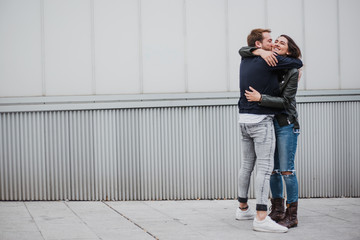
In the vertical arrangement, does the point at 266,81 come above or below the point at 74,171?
above

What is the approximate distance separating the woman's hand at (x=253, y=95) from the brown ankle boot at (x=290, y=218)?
1.10 meters

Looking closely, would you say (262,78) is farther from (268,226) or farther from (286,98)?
(268,226)

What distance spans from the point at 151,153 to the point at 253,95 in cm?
217

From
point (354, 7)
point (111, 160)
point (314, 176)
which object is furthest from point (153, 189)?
point (354, 7)

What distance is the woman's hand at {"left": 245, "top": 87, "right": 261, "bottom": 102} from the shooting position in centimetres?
554

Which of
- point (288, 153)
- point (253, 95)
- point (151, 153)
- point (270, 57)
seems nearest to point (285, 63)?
point (270, 57)

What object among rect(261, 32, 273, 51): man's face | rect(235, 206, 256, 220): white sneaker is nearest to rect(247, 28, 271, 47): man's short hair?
rect(261, 32, 273, 51): man's face

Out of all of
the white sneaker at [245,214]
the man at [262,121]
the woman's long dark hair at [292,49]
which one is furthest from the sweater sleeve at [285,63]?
the white sneaker at [245,214]

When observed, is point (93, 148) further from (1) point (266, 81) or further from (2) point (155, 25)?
(1) point (266, 81)

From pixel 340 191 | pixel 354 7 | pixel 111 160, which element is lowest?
pixel 340 191

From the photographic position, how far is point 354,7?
7.59 m

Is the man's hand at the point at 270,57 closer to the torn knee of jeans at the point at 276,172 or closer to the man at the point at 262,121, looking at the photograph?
the man at the point at 262,121

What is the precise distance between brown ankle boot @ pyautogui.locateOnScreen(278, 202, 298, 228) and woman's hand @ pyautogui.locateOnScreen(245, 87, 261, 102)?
110 centimetres

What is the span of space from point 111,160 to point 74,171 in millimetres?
472
